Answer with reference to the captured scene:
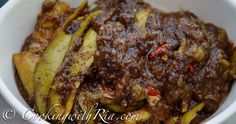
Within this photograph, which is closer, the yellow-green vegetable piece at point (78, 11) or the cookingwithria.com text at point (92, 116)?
the cookingwithria.com text at point (92, 116)

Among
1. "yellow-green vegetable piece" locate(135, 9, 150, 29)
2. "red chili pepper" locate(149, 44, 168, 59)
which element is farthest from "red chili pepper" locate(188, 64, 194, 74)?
"yellow-green vegetable piece" locate(135, 9, 150, 29)

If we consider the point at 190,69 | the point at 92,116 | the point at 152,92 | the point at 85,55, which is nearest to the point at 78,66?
the point at 85,55

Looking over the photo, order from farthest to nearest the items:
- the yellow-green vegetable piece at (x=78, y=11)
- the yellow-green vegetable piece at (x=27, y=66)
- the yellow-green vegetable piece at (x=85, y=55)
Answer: the yellow-green vegetable piece at (x=78, y=11)
the yellow-green vegetable piece at (x=27, y=66)
the yellow-green vegetable piece at (x=85, y=55)

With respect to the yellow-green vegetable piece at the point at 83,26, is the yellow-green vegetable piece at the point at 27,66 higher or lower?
lower

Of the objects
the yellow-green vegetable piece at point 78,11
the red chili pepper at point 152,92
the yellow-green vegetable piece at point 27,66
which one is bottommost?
the yellow-green vegetable piece at point 27,66

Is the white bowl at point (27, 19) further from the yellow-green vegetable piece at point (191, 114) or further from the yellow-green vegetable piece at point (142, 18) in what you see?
the yellow-green vegetable piece at point (142, 18)

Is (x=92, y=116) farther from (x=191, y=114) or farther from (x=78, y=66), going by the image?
(x=191, y=114)

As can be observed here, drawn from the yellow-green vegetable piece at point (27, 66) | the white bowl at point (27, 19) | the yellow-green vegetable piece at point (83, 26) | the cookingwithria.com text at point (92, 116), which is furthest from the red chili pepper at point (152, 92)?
the yellow-green vegetable piece at point (27, 66)
